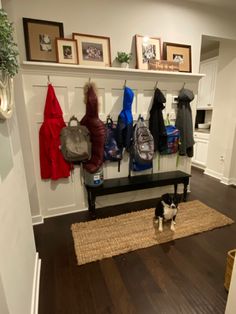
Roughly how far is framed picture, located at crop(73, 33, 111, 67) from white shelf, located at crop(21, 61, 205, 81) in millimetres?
118

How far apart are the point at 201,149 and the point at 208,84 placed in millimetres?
1450

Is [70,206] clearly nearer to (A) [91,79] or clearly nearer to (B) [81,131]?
(B) [81,131]

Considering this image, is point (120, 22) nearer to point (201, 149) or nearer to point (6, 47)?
point (6, 47)

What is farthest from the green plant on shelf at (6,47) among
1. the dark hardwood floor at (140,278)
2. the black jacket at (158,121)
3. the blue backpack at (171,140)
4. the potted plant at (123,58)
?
the blue backpack at (171,140)

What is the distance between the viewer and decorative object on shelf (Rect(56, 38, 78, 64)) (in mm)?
2150

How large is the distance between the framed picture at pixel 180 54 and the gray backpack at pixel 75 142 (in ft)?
5.15

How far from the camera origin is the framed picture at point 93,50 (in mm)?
2258

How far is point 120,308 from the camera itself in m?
1.35

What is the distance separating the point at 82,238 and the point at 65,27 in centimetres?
238

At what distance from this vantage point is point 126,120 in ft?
8.02

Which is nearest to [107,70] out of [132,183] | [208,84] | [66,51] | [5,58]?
[66,51]

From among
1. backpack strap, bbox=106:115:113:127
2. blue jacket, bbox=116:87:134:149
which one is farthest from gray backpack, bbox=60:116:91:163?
blue jacket, bbox=116:87:134:149

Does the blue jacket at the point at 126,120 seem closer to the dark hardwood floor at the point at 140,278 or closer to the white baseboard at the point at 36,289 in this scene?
the dark hardwood floor at the point at 140,278

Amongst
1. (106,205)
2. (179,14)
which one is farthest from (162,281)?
(179,14)
